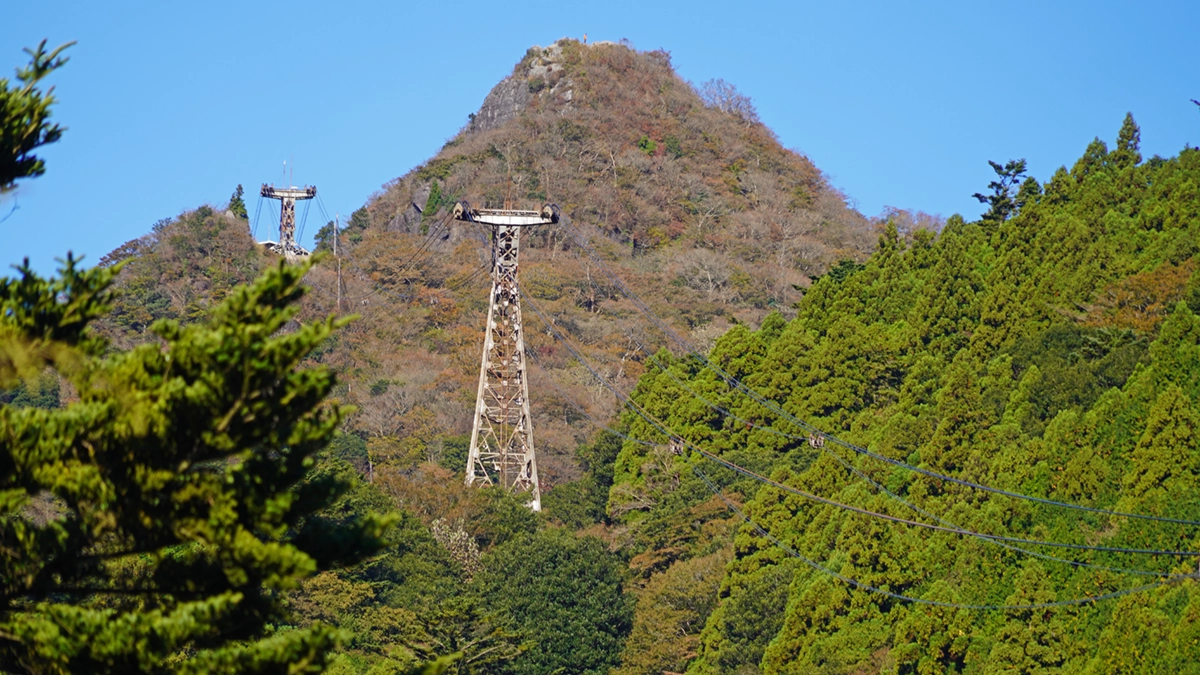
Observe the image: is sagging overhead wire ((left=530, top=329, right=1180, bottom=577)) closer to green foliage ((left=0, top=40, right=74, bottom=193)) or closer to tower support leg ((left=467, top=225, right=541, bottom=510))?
tower support leg ((left=467, top=225, right=541, bottom=510))

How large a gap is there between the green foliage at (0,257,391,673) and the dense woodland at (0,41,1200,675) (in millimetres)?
142

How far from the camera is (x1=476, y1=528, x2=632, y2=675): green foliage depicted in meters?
36.7

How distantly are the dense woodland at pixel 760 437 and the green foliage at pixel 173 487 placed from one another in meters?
0.14

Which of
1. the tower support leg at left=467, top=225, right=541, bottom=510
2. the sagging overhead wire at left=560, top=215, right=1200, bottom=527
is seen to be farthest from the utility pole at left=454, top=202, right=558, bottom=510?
the sagging overhead wire at left=560, top=215, right=1200, bottom=527

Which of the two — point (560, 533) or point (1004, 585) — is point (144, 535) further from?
point (560, 533)

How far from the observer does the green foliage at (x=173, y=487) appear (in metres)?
10.7

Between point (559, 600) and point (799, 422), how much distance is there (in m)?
7.56

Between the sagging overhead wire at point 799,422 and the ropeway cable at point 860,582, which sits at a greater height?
the sagging overhead wire at point 799,422

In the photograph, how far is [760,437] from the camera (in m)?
42.0

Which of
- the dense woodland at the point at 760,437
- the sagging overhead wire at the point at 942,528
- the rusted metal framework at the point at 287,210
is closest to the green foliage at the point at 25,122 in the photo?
the dense woodland at the point at 760,437

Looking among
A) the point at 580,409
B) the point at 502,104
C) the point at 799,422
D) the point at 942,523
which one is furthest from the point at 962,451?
the point at 502,104

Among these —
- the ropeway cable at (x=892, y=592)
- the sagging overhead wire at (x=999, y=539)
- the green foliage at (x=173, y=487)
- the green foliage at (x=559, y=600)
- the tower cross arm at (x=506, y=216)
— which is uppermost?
the tower cross arm at (x=506, y=216)

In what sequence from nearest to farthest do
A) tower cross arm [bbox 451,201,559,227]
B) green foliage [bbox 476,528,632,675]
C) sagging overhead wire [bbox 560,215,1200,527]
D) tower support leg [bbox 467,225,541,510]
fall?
sagging overhead wire [bbox 560,215,1200,527] → green foliage [bbox 476,528,632,675] → tower cross arm [bbox 451,201,559,227] → tower support leg [bbox 467,225,541,510]

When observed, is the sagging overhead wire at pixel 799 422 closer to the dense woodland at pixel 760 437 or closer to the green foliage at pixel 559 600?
the dense woodland at pixel 760 437
